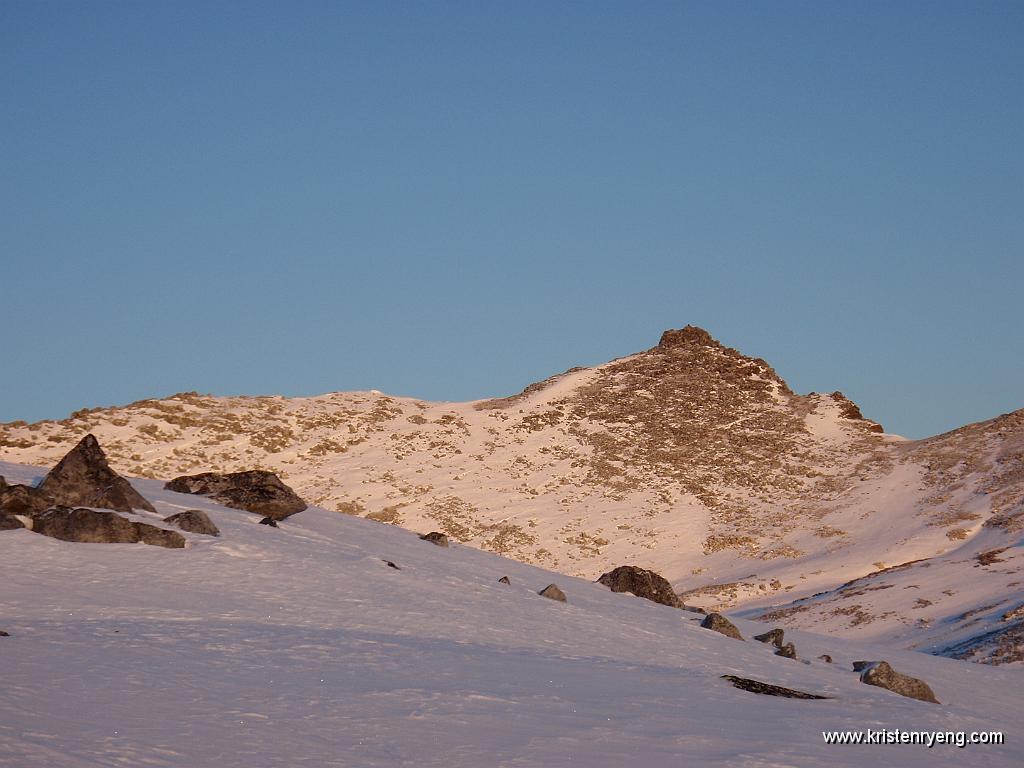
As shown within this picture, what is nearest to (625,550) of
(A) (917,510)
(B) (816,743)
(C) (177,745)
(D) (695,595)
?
(D) (695,595)

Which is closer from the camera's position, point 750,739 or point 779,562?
point 750,739

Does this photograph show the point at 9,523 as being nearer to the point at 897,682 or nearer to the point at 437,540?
the point at 437,540

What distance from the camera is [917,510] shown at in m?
48.8

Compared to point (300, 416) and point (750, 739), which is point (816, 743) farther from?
point (300, 416)

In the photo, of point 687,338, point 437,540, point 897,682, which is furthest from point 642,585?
point 687,338

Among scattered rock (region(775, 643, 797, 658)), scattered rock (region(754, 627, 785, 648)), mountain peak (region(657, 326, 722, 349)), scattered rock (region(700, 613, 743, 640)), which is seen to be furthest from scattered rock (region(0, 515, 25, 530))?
mountain peak (region(657, 326, 722, 349))

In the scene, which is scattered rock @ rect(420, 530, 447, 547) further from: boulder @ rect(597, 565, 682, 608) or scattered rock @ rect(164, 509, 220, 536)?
scattered rock @ rect(164, 509, 220, 536)

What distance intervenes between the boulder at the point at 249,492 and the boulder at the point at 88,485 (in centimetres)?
410

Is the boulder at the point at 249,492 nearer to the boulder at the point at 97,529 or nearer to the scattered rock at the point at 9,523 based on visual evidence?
the boulder at the point at 97,529

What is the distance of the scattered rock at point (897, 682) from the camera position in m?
18.1

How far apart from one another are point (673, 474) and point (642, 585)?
1213 inches

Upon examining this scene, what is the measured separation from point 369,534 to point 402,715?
48.7 ft

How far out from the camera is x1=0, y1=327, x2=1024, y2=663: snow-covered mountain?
4159 centimetres

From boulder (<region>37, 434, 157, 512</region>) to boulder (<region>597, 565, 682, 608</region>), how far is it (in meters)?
11.1
